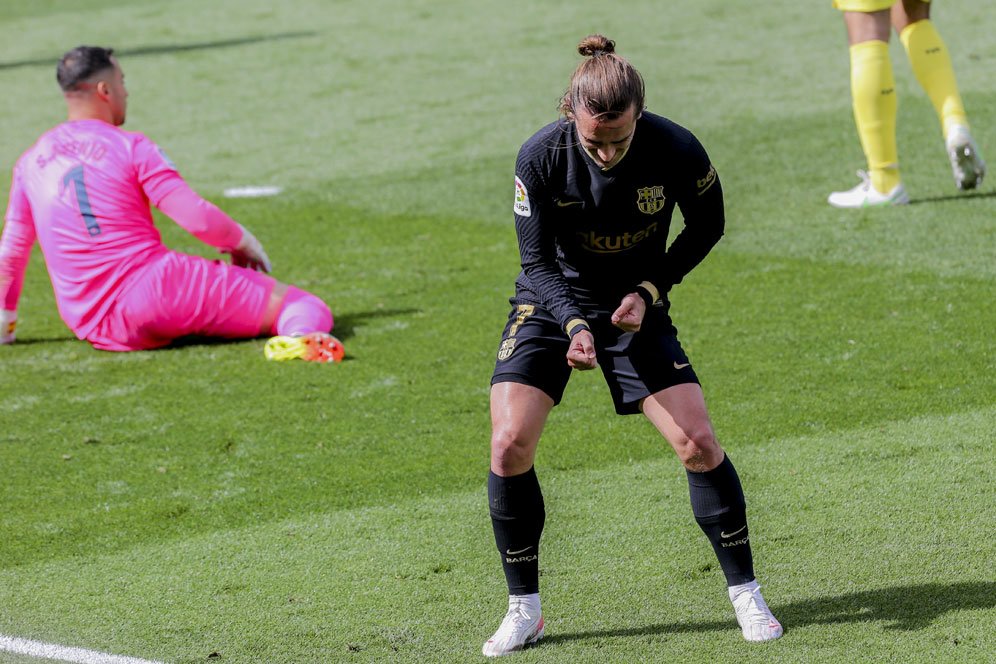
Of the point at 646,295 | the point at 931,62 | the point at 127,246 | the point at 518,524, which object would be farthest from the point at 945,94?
the point at 518,524

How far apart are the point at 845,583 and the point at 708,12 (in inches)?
584

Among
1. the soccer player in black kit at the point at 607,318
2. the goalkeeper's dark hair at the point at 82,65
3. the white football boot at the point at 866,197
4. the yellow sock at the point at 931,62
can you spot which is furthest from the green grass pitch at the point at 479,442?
the goalkeeper's dark hair at the point at 82,65

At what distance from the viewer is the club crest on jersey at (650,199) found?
4320 mm

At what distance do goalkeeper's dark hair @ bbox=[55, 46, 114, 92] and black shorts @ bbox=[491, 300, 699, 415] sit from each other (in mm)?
4363

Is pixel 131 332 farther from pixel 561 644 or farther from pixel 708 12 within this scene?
pixel 708 12

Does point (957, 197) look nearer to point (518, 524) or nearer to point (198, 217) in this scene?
point (198, 217)

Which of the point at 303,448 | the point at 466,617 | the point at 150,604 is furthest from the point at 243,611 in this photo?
the point at 303,448

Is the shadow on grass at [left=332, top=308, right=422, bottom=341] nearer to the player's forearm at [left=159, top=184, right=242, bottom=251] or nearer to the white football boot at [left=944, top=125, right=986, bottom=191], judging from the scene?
the player's forearm at [left=159, top=184, right=242, bottom=251]

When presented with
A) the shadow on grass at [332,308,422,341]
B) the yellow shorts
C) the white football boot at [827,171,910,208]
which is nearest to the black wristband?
the shadow on grass at [332,308,422,341]

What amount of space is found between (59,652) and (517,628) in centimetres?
144

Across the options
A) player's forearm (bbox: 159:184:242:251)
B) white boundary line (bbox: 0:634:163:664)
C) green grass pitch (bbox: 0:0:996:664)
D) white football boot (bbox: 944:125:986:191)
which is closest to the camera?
white boundary line (bbox: 0:634:163:664)

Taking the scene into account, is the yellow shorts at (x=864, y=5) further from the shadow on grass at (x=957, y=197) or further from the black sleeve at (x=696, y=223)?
the black sleeve at (x=696, y=223)

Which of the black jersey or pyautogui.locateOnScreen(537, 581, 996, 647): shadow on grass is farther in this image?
pyautogui.locateOnScreen(537, 581, 996, 647): shadow on grass

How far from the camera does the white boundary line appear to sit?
4.45 metres
